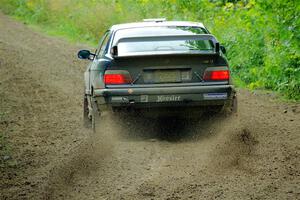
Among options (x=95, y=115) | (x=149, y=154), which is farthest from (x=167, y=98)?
(x=95, y=115)

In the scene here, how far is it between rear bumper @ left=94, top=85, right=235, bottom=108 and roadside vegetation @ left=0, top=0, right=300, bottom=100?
4238 mm

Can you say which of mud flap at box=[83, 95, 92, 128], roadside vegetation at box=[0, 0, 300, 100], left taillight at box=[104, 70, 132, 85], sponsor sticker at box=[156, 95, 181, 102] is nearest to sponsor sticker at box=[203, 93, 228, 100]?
sponsor sticker at box=[156, 95, 181, 102]

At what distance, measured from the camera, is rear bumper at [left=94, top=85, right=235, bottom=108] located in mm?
8078

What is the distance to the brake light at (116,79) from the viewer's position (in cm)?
815

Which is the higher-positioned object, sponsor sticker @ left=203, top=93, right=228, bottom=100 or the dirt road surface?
sponsor sticker @ left=203, top=93, right=228, bottom=100

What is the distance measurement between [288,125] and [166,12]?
1308 cm

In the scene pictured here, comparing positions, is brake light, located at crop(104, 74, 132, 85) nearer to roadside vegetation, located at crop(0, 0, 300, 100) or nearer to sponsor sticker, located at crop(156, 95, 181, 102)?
sponsor sticker, located at crop(156, 95, 181, 102)

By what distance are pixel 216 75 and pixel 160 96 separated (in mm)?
734

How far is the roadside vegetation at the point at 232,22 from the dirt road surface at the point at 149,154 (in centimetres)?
73

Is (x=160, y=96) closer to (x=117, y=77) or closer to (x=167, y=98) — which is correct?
(x=167, y=98)

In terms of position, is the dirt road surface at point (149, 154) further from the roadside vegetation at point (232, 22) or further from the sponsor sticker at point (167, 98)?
the roadside vegetation at point (232, 22)

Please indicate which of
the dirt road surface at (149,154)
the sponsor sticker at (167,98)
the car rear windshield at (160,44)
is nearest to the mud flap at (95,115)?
the dirt road surface at (149,154)

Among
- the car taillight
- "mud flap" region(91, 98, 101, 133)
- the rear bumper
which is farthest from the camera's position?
"mud flap" region(91, 98, 101, 133)

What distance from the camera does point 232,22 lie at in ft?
57.6
